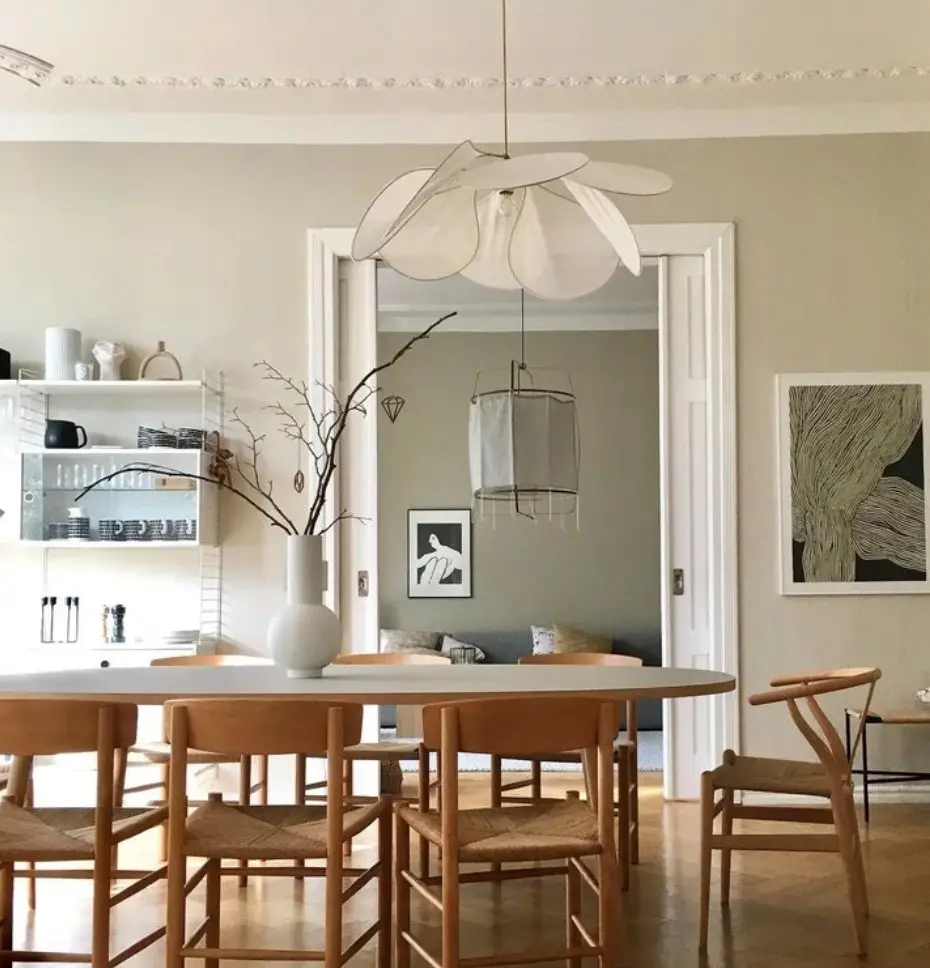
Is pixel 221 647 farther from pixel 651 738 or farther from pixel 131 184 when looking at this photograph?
pixel 651 738

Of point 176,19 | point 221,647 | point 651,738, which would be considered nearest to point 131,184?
point 176,19

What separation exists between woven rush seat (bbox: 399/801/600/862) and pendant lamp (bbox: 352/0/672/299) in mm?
1398

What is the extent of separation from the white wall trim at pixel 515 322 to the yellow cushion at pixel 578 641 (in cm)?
226

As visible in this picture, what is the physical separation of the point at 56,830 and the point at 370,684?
2.65 ft

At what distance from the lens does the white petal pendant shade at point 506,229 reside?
2721 mm

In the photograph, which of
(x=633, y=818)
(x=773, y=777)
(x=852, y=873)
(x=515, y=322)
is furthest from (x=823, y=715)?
(x=515, y=322)

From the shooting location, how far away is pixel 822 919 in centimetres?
308

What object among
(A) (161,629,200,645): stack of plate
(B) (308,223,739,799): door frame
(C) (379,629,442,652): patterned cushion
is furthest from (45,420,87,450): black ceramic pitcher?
(C) (379,629,442,652): patterned cushion

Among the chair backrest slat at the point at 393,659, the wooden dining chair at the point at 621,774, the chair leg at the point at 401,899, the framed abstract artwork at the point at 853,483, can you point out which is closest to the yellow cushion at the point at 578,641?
the framed abstract artwork at the point at 853,483

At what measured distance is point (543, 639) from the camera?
756 cm

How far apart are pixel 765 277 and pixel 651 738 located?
3315 millimetres

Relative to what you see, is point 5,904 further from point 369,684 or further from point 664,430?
point 664,430

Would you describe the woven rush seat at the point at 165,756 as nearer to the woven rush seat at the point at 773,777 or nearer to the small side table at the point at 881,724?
the woven rush seat at the point at 773,777

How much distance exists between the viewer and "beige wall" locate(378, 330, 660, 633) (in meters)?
7.95
